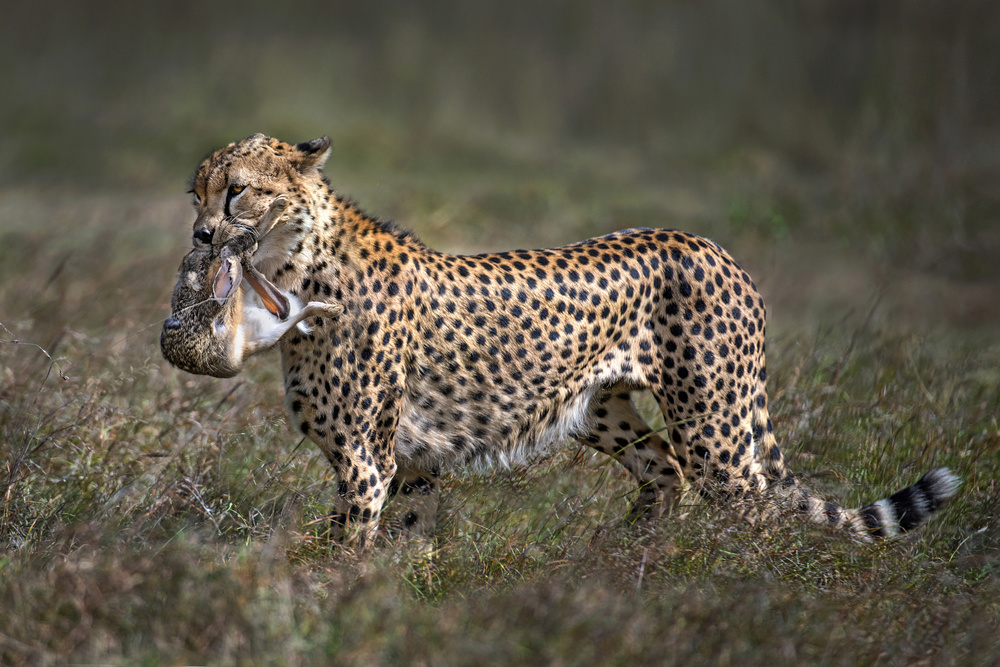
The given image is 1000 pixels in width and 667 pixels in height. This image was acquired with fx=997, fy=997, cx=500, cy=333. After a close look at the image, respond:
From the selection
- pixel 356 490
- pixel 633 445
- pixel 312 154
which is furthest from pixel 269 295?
pixel 633 445

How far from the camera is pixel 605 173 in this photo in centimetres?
1142

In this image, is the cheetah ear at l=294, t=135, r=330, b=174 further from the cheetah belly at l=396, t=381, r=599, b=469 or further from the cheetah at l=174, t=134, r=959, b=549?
the cheetah belly at l=396, t=381, r=599, b=469

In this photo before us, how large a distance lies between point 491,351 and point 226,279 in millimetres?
905

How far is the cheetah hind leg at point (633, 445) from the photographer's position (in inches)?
140

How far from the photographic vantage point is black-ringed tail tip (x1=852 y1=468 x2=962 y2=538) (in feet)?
10.3

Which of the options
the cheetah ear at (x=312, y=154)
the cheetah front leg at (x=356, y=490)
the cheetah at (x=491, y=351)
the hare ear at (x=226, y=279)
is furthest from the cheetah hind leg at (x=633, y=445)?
the hare ear at (x=226, y=279)

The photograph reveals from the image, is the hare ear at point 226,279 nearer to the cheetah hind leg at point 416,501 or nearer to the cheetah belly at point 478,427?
the cheetah belly at point 478,427

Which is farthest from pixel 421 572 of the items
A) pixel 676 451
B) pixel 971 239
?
pixel 971 239

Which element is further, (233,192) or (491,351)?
(491,351)

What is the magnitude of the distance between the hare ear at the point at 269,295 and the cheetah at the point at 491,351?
0.13m

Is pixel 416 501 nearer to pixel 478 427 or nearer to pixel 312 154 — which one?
pixel 478 427

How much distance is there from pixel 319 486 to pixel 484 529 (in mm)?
639

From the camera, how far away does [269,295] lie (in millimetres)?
2824

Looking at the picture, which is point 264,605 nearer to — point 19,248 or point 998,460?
point 998,460
